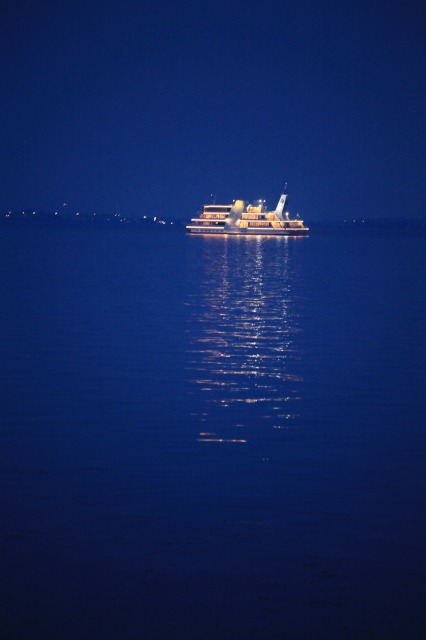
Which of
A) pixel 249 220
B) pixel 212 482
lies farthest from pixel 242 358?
pixel 249 220

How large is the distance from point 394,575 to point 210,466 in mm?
3586

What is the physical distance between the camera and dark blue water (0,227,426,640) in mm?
7484

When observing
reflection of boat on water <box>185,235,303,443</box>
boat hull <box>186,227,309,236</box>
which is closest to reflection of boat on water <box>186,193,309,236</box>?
boat hull <box>186,227,309,236</box>

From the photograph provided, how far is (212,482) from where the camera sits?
10648 millimetres

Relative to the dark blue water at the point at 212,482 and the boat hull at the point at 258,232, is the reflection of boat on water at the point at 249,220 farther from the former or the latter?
the dark blue water at the point at 212,482

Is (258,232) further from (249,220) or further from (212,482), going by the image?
(212,482)

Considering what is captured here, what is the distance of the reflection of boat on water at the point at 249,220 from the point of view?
116500 millimetres

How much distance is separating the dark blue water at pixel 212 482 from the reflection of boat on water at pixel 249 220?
3628 inches

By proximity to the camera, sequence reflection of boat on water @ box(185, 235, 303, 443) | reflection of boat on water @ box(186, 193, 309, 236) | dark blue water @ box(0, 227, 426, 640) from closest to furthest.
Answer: dark blue water @ box(0, 227, 426, 640), reflection of boat on water @ box(185, 235, 303, 443), reflection of boat on water @ box(186, 193, 309, 236)

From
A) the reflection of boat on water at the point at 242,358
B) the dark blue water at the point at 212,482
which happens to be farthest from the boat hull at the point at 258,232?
the dark blue water at the point at 212,482

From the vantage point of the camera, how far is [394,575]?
26.5 ft

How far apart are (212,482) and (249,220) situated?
355 ft

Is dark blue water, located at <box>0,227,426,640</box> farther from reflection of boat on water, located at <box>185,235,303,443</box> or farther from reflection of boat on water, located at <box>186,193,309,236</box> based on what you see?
reflection of boat on water, located at <box>186,193,309,236</box>

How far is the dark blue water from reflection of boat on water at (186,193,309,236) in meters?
92.2
